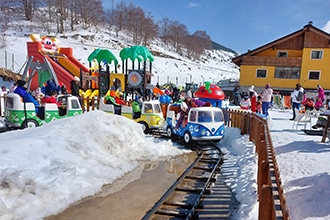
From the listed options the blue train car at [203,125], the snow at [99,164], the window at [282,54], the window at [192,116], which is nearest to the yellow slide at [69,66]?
the snow at [99,164]

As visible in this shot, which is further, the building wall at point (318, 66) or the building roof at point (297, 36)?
the building wall at point (318, 66)

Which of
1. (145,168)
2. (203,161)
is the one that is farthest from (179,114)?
(145,168)

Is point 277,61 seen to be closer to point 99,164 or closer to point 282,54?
point 282,54

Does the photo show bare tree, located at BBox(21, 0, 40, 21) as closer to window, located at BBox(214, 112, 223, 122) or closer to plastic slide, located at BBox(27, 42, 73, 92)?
plastic slide, located at BBox(27, 42, 73, 92)

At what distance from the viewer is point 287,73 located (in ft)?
98.8

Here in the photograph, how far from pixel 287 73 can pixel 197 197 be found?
28.8 metres

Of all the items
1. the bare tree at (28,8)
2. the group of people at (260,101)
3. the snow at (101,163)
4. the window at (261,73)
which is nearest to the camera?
the snow at (101,163)

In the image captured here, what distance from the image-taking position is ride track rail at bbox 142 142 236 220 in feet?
15.4

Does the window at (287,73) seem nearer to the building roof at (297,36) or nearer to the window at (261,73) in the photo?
the window at (261,73)

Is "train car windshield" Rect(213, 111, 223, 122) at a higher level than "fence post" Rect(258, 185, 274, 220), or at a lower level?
higher

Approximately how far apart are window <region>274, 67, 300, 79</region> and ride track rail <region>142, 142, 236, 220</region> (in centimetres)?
2604

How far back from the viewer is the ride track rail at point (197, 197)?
468 centimetres

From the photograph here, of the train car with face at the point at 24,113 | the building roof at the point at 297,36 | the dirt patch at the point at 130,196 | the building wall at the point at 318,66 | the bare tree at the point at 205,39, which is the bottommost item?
the dirt patch at the point at 130,196

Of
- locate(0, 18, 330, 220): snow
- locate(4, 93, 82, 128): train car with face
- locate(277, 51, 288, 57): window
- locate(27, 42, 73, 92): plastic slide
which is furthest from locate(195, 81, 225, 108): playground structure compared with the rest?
locate(277, 51, 288, 57): window
